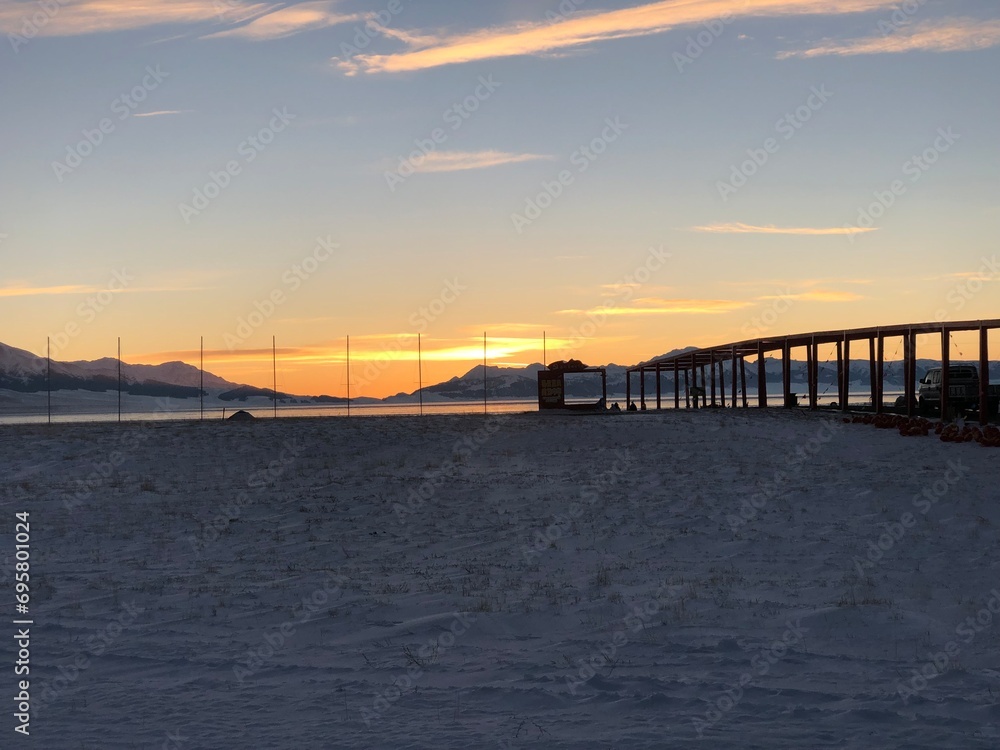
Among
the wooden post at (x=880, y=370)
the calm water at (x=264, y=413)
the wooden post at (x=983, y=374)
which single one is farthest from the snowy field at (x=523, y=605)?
the calm water at (x=264, y=413)

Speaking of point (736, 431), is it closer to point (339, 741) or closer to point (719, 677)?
point (719, 677)

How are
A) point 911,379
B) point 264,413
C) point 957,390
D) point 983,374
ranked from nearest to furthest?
1. point 983,374
2. point 911,379
3. point 957,390
4. point 264,413

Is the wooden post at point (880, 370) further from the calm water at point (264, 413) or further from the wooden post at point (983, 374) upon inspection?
the calm water at point (264, 413)

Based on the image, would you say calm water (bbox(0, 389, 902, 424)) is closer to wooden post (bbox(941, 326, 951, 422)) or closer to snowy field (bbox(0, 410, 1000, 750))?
wooden post (bbox(941, 326, 951, 422))

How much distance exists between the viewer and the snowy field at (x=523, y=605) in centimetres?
741

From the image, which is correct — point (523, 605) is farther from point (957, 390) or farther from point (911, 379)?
point (957, 390)

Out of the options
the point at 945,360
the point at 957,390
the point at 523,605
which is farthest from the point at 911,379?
the point at 523,605

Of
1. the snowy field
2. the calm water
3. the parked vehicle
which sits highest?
the parked vehicle

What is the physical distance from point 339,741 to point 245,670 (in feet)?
7.33

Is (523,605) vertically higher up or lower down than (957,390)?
lower down

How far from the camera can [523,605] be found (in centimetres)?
1112

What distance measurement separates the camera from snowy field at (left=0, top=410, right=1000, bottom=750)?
741 centimetres

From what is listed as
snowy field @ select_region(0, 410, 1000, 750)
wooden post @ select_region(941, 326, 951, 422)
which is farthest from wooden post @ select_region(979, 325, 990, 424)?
snowy field @ select_region(0, 410, 1000, 750)

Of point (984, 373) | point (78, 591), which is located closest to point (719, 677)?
point (78, 591)
